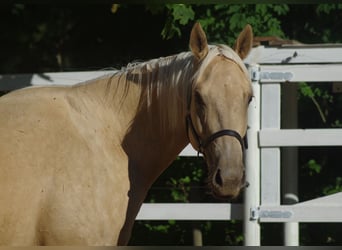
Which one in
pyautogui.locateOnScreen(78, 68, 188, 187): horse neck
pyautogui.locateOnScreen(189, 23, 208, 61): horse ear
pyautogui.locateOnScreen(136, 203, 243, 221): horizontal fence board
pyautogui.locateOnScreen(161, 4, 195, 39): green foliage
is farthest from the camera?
pyautogui.locateOnScreen(161, 4, 195, 39): green foliage

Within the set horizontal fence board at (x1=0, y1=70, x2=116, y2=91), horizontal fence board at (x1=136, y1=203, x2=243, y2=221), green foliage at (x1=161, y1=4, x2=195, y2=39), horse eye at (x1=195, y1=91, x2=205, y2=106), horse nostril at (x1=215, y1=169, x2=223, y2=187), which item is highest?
green foliage at (x1=161, y1=4, x2=195, y2=39)

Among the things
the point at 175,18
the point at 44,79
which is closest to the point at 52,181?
the point at 44,79

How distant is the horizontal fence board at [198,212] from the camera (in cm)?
458

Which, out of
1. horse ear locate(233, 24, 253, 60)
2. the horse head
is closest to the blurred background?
horse ear locate(233, 24, 253, 60)

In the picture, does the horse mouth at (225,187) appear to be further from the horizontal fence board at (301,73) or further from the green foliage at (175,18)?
the green foliage at (175,18)

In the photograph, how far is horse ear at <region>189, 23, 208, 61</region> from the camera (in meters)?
3.00

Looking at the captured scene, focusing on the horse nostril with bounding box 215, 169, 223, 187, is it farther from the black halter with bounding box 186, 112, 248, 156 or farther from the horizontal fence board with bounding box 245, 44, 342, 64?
the horizontal fence board with bounding box 245, 44, 342, 64

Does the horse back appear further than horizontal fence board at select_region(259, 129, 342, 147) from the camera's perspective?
No

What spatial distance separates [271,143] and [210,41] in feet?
4.75

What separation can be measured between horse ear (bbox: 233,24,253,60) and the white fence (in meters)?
1.29

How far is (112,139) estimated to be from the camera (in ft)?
10.0

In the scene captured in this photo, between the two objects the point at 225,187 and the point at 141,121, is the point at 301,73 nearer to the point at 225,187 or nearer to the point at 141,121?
the point at 141,121

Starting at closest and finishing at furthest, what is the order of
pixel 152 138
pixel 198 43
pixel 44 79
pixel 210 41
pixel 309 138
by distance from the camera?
1. pixel 198 43
2. pixel 152 138
3. pixel 309 138
4. pixel 44 79
5. pixel 210 41

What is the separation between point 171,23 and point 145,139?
220 cm
